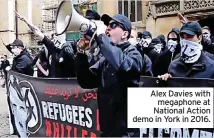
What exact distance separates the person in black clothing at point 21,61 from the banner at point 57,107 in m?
0.46

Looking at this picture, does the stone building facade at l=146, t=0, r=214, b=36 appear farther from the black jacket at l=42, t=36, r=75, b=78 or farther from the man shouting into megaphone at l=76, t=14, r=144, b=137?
the man shouting into megaphone at l=76, t=14, r=144, b=137

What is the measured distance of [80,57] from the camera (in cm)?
409

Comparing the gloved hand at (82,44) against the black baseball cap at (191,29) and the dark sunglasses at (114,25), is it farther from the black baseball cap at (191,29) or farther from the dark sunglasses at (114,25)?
the black baseball cap at (191,29)

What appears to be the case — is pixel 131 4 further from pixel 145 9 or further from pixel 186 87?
pixel 186 87

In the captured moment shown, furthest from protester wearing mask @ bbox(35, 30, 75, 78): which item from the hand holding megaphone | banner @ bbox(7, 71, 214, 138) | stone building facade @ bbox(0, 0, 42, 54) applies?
stone building facade @ bbox(0, 0, 42, 54)

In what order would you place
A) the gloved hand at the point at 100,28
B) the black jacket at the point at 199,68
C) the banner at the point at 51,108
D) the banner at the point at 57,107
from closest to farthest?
the gloved hand at the point at 100,28 < the black jacket at the point at 199,68 < the banner at the point at 57,107 < the banner at the point at 51,108

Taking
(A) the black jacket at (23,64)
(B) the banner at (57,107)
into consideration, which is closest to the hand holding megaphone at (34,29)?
(B) the banner at (57,107)

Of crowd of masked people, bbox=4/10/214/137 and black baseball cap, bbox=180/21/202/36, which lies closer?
crowd of masked people, bbox=4/10/214/137

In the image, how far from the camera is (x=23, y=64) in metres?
8.75

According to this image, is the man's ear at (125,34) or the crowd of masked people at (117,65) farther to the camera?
the man's ear at (125,34)

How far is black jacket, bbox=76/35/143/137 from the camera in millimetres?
3857

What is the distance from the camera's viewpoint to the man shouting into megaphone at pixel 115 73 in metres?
3.80

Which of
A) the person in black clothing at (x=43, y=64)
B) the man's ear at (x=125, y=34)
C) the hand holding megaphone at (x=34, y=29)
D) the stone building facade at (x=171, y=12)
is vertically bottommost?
the person in black clothing at (x=43, y=64)

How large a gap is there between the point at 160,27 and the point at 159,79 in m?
17.9
